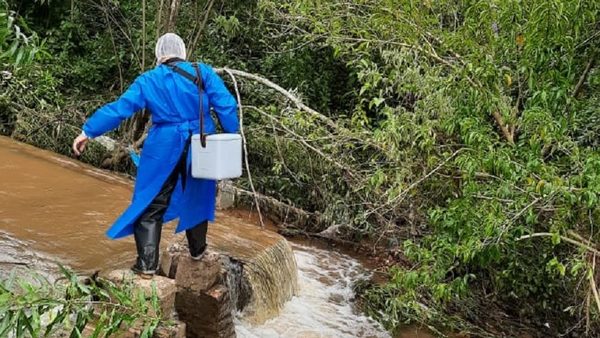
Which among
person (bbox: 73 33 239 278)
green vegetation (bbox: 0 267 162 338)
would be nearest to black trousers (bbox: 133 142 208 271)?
person (bbox: 73 33 239 278)

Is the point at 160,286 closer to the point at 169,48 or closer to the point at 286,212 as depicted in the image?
the point at 169,48

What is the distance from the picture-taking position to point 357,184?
609cm

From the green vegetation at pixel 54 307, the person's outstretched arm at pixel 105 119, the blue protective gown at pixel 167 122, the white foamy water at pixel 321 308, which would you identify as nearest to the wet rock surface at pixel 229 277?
the white foamy water at pixel 321 308

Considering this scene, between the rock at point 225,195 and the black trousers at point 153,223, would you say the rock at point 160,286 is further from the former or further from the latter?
the rock at point 225,195

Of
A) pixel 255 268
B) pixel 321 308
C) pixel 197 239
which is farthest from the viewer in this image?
pixel 321 308

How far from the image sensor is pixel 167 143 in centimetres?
343

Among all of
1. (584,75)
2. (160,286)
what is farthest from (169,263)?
(584,75)

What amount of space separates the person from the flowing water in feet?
2.43

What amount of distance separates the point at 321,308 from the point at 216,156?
8.87ft

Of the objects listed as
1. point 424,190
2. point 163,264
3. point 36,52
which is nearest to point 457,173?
point 424,190

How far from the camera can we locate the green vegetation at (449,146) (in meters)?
3.57

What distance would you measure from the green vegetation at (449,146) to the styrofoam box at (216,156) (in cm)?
106

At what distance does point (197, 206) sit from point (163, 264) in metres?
0.66

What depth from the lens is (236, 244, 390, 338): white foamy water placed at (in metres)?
4.98
